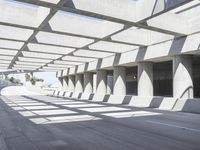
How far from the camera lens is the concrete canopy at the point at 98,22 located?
46.1 ft

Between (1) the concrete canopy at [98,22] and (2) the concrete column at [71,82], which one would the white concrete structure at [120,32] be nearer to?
(1) the concrete canopy at [98,22]

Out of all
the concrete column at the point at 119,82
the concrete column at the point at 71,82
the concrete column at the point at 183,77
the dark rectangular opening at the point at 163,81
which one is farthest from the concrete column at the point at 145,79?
the concrete column at the point at 71,82

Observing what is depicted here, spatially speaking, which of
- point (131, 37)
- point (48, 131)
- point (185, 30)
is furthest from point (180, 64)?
point (48, 131)

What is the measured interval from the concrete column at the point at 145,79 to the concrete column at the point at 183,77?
4468 millimetres

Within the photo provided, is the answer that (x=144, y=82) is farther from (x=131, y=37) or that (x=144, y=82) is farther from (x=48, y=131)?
(x=48, y=131)

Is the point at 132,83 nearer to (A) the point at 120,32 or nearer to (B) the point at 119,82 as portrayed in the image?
(B) the point at 119,82

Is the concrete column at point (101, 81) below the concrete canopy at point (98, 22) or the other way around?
below

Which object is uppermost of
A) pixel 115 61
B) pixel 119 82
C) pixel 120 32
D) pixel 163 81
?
pixel 120 32

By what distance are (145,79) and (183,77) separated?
544cm

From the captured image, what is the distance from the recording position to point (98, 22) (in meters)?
20.6

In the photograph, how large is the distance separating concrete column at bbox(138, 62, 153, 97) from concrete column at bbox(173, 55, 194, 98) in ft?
14.7

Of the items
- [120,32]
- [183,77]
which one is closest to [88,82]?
[120,32]

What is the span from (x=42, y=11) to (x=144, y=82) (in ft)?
43.1

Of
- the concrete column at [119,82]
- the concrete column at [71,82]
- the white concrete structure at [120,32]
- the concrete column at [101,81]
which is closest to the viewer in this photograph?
the white concrete structure at [120,32]
